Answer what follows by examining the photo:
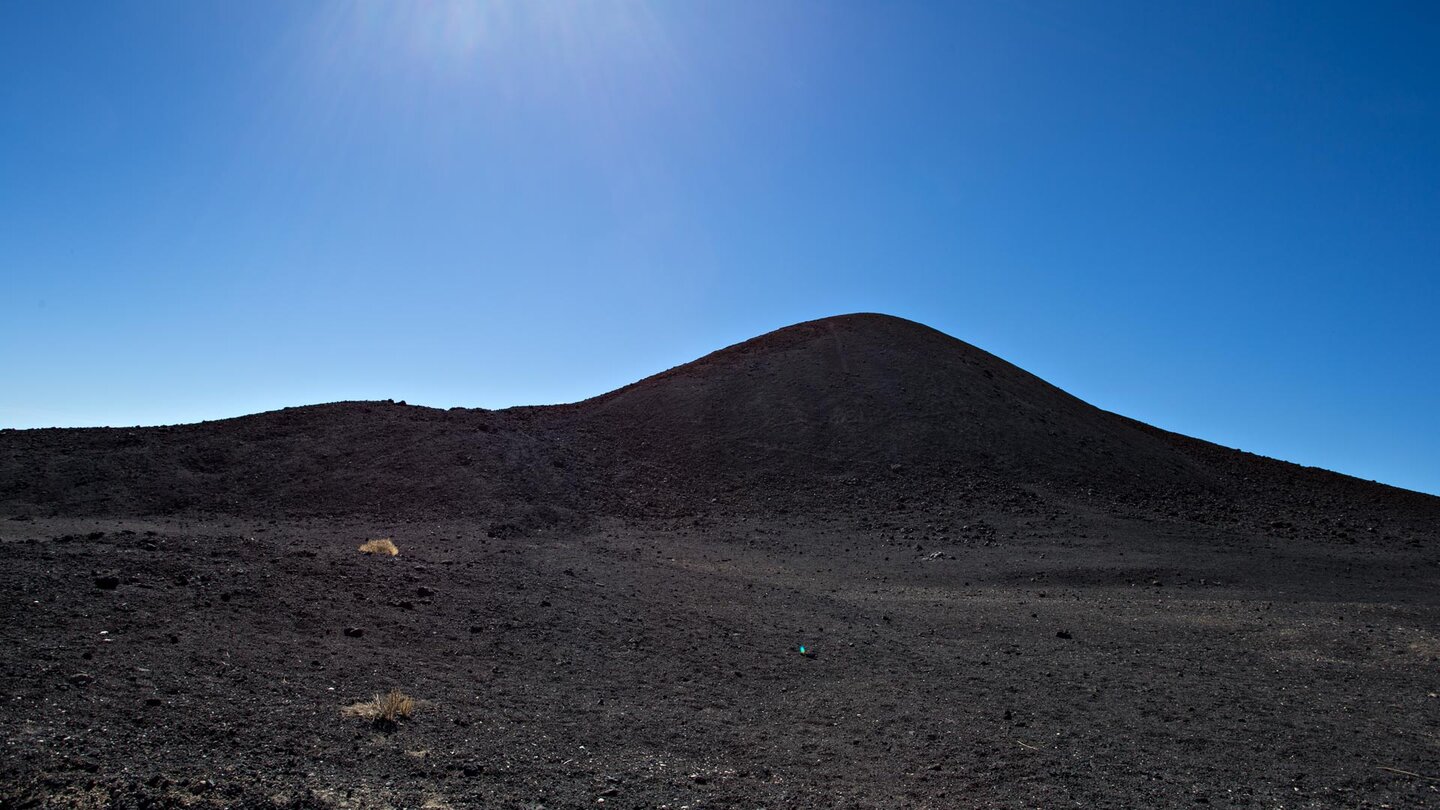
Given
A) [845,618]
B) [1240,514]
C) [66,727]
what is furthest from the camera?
[1240,514]

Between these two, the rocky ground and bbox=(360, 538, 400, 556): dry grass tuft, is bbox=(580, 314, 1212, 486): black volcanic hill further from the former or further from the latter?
bbox=(360, 538, 400, 556): dry grass tuft

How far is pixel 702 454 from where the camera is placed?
2909 centimetres

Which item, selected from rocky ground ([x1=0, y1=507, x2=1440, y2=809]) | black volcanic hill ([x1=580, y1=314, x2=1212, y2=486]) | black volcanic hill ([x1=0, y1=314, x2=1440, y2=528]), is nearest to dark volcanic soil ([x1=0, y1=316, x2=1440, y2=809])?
rocky ground ([x1=0, y1=507, x2=1440, y2=809])

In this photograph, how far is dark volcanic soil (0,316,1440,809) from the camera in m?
6.03

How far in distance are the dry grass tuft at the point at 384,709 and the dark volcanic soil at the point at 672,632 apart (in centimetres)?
11

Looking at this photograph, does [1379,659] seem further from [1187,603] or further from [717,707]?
[717,707]

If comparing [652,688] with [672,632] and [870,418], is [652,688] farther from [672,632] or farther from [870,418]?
[870,418]

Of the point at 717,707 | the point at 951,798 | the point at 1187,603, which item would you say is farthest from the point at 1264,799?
the point at 1187,603

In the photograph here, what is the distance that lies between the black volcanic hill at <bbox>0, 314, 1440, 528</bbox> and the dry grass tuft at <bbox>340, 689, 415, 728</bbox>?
14.0 meters

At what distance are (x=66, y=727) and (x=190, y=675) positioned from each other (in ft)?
4.42

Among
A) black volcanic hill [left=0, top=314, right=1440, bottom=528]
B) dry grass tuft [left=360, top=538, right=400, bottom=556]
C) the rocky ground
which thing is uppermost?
black volcanic hill [left=0, top=314, right=1440, bottom=528]

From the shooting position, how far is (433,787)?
549cm

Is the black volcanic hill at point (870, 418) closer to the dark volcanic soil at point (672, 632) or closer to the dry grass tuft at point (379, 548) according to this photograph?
the dark volcanic soil at point (672, 632)

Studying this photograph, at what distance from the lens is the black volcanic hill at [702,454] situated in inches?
880
